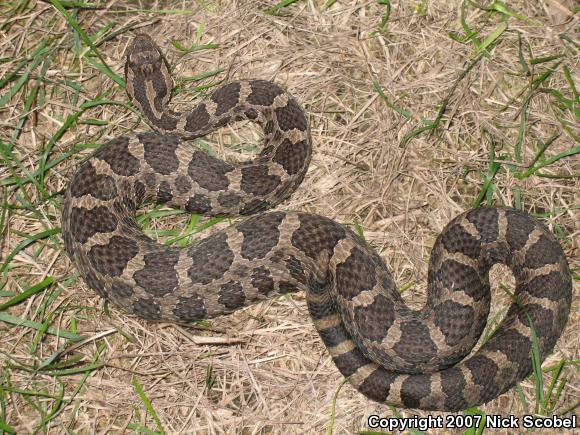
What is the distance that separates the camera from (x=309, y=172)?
29.3 ft

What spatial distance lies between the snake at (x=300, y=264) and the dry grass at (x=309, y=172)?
1.23ft

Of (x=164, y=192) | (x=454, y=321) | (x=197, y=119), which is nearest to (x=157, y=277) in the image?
(x=164, y=192)

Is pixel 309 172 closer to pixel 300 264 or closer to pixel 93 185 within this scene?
pixel 300 264

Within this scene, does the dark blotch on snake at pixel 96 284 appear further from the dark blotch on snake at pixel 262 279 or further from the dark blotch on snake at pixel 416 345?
the dark blotch on snake at pixel 416 345

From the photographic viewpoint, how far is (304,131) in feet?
28.3

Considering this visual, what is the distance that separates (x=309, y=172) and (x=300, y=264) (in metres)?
1.51

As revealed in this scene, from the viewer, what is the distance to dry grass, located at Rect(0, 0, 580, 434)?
791 cm

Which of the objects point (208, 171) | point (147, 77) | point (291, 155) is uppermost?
point (147, 77)

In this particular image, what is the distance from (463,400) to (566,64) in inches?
191

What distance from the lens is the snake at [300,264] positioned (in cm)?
757

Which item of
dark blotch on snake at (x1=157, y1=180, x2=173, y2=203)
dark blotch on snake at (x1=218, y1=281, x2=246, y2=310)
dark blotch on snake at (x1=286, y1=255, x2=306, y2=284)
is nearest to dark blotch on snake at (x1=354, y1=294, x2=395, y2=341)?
dark blotch on snake at (x1=286, y1=255, x2=306, y2=284)

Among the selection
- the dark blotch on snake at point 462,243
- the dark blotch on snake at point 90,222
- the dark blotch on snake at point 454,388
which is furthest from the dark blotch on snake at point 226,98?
the dark blotch on snake at point 454,388

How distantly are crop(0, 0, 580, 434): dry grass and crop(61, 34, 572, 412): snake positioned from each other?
1.23 ft

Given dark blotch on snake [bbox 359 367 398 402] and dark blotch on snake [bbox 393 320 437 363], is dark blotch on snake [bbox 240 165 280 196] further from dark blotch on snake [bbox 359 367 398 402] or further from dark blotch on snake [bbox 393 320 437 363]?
dark blotch on snake [bbox 359 367 398 402]
